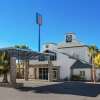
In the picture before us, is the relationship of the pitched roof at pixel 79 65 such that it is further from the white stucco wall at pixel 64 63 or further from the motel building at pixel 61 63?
the white stucco wall at pixel 64 63

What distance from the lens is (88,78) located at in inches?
1804

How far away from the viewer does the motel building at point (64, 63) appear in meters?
46.0

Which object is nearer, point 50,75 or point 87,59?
point 50,75

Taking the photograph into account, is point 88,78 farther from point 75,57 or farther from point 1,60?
point 1,60

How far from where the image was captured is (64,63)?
4819cm

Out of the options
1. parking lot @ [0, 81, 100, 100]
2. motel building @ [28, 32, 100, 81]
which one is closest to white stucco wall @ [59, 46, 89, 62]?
motel building @ [28, 32, 100, 81]

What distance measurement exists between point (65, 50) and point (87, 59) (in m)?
4.75

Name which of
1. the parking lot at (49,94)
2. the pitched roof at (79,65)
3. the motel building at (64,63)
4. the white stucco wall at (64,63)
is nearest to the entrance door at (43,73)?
the motel building at (64,63)

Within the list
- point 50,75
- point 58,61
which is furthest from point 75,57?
point 50,75

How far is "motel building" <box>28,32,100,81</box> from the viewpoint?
45969mm

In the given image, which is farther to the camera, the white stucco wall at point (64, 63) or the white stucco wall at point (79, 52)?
the white stucco wall at point (79, 52)

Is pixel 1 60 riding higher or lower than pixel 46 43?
lower

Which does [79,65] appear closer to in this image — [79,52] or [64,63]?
[64,63]

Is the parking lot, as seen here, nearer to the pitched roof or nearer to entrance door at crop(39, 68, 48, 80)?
the pitched roof
